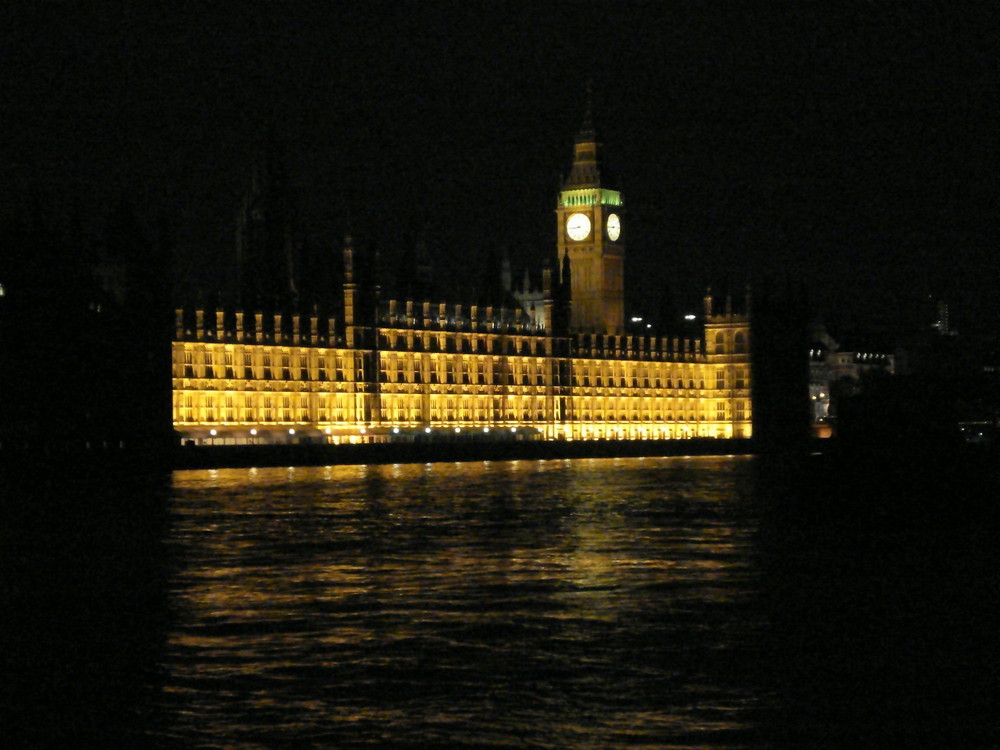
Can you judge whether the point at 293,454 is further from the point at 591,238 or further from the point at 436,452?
the point at 591,238

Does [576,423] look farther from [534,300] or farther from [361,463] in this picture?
[361,463]

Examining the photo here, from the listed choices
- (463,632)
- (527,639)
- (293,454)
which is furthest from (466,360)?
(527,639)

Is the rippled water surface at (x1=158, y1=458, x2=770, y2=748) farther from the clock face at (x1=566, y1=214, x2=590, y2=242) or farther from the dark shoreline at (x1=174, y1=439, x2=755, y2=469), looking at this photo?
the clock face at (x1=566, y1=214, x2=590, y2=242)

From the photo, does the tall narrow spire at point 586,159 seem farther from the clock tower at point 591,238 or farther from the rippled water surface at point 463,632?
the rippled water surface at point 463,632

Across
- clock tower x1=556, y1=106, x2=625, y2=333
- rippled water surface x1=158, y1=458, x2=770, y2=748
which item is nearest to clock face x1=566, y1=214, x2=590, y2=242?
clock tower x1=556, y1=106, x2=625, y2=333

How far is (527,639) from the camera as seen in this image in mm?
24609

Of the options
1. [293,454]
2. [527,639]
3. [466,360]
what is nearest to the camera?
[527,639]

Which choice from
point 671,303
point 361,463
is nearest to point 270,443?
point 361,463

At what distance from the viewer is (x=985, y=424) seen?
131 m

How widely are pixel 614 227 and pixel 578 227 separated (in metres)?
3.56

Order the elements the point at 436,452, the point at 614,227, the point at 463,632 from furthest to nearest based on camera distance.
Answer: the point at 614,227 → the point at 436,452 → the point at 463,632

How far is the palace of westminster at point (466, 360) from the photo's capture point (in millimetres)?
110938

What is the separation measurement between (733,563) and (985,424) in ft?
332

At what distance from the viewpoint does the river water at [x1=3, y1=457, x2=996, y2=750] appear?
19.0 meters
